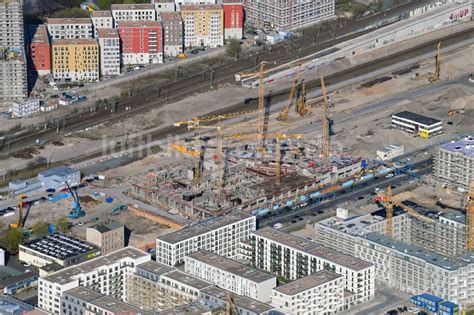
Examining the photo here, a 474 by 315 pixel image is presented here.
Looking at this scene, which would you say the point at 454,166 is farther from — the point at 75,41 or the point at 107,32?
the point at 75,41

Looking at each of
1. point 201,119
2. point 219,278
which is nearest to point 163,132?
point 201,119

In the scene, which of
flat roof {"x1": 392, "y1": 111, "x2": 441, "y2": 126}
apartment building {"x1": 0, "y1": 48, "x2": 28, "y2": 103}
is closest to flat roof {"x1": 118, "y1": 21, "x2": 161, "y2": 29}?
apartment building {"x1": 0, "y1": 48, "x2": 28, "y2": 103}

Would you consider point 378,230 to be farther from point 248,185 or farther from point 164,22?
point 164,22

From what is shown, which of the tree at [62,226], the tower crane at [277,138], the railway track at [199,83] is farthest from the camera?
the railway track at [199,83]

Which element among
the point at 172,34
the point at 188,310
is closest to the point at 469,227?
the point at 188,310

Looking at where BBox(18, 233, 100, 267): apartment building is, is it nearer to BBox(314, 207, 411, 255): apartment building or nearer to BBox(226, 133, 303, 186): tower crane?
BBox(314, 207, 411, 255): apartment building

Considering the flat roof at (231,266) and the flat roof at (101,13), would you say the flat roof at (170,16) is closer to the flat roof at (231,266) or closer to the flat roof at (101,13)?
the flat roof at (101,13)

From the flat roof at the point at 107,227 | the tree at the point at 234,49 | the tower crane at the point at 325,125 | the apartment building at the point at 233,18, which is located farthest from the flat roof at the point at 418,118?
the flat roof at the point at 107,227
